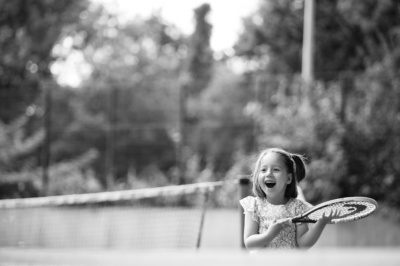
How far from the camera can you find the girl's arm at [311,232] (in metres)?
2.97

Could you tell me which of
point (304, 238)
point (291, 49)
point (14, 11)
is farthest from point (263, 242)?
point (291, 49)

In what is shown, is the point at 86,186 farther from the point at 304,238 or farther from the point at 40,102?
the point at 304,238

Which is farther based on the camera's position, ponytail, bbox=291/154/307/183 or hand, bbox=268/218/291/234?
ponytail, bbox=291/154/307/183

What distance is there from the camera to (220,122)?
15555 mm

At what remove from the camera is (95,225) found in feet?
33.8

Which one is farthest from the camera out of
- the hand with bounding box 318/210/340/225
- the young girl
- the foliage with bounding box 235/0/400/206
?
the foliage with bounding box 235/0/400/206

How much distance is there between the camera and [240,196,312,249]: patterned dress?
334 centimetres

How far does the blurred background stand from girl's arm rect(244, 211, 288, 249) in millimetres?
6304

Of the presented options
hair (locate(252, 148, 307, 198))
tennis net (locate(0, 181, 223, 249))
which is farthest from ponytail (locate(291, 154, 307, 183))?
tennis net (locate(0, 181, 223, 249))

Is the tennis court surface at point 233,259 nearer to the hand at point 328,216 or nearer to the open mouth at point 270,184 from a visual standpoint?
the hand at point 328,216

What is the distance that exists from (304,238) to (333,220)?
25 centimetres

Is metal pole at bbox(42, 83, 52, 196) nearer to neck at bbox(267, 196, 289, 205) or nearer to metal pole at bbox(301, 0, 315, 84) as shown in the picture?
metal pole at bbox(301, 0, 315, 84)

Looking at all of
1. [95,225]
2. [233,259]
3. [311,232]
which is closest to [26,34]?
[95,225]

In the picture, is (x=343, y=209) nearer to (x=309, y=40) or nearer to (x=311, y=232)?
(x=311, y=232)
